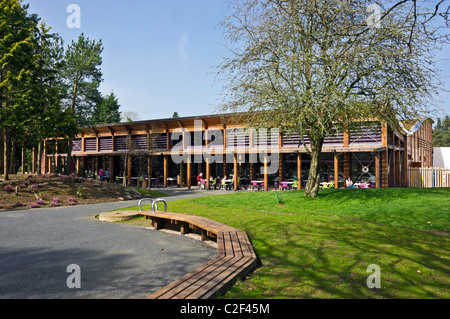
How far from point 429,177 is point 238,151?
14.7 m

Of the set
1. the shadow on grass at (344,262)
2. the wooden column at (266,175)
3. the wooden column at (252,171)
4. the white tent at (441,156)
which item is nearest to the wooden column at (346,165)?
the wooden column at (266,175)

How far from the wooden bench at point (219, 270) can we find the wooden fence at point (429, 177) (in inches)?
863

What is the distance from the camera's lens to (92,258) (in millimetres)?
6195

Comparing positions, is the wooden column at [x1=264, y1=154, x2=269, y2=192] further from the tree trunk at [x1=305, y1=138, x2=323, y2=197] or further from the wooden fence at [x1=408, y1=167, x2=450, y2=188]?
the tree trunk at [x1=305, y1=138, x2=323, y2=197]

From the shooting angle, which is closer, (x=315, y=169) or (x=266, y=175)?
(x=315, y=169)

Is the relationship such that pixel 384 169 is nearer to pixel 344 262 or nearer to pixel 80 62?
pixel 344 262

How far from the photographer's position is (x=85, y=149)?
36.2 m

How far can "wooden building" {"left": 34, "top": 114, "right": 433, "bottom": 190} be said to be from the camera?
22.3 meters

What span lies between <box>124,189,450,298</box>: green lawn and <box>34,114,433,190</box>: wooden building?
1077cm

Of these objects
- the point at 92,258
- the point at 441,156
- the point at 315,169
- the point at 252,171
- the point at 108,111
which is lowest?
the point at 92,258

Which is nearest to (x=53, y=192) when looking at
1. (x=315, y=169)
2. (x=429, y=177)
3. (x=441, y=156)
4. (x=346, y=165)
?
(x=315, y=169)

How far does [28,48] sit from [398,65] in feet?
67.9

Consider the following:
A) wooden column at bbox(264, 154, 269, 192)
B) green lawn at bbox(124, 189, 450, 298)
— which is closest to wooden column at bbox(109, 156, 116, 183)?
wooden column at bbox(264, 154, 269, 192)
